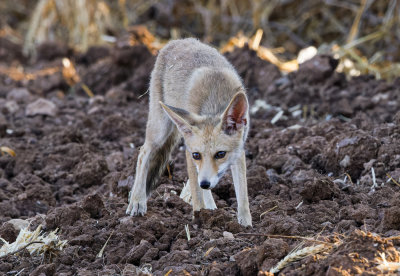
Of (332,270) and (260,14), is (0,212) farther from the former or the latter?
(260,14)

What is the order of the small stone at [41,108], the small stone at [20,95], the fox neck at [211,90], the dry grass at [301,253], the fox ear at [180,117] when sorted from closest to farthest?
the dry grass at [301,253], the fox ear at [180,117], the fox neck at [211,90], the small stone at [41,108], the small stone at [20,95]

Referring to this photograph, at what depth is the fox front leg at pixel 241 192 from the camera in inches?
201

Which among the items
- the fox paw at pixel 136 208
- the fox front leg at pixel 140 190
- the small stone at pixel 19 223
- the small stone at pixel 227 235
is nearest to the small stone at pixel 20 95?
the fox front leg at pixel 140 190

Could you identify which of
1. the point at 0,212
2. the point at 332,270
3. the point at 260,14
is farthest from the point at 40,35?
the point at 332,270

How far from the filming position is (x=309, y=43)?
495 inches

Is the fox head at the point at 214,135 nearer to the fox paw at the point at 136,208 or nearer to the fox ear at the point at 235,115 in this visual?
the fox ear at the point at 235,115

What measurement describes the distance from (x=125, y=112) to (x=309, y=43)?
531 centimetres

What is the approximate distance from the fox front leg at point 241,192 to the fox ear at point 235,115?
11.8 inches

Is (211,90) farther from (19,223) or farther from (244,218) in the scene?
(19,223)

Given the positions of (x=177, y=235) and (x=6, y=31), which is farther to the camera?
(x=6, y=31)

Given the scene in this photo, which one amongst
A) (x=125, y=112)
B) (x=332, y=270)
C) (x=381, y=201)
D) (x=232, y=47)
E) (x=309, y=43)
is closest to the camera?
(x=332, y=270)

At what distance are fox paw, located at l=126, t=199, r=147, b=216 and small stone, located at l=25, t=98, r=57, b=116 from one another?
3728 mm

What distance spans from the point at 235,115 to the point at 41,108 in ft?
15.0

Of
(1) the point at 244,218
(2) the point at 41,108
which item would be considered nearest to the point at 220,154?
(1) the point at 244,218
